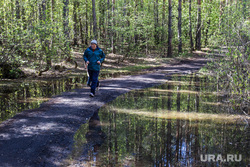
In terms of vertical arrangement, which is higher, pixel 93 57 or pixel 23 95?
pixel 93 57

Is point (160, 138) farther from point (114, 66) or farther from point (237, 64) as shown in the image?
point (114, 66)

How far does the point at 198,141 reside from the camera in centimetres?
621

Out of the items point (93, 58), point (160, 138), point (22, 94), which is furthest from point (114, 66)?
point (160, 138)

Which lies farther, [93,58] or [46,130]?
[93,58]

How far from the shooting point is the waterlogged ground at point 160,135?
523 centimetres

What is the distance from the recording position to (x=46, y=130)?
22.0 feet

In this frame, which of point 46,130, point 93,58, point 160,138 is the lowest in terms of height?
point 160,138

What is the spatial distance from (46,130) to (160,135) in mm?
3004

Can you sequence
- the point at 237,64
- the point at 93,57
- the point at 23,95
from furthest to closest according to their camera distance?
the point at 23,95 < the point at 93,57 < the point at 237,64

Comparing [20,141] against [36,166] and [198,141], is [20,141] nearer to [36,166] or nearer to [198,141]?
[36,166]

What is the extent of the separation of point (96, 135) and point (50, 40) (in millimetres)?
12534

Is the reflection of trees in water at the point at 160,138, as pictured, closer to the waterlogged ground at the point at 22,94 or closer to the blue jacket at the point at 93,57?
the blue jacket at the point at 93,57

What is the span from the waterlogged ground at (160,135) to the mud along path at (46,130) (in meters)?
0.33

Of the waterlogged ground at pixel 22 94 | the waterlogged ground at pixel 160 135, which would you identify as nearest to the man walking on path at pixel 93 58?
the waterlogged ground at pixel 160 135
